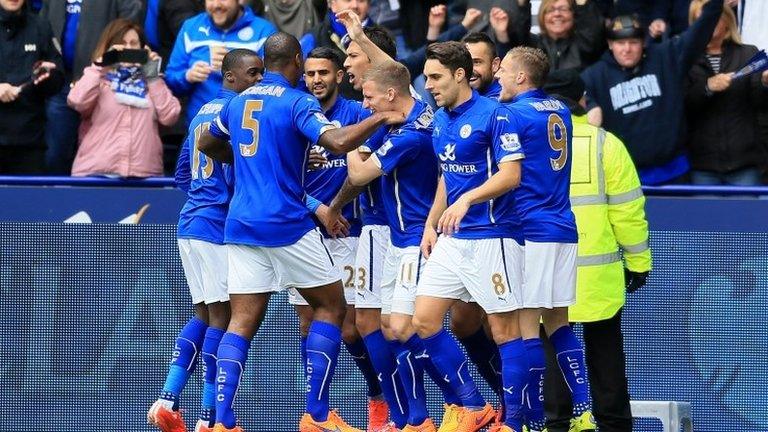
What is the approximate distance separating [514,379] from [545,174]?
4.27 feet

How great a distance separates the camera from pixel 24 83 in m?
14.0

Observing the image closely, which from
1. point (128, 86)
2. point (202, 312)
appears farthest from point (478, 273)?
point (128, 86)

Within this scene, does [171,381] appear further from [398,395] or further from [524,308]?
[524,308]

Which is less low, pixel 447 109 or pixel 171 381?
pixel 447 109

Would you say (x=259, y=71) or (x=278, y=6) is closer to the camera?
(x=259, y=71)

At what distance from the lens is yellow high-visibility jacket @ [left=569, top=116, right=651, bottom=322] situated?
11.4 meters

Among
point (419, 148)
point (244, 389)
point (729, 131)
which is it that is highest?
point (419, 148)

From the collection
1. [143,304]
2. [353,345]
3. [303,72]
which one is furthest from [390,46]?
[143,304]

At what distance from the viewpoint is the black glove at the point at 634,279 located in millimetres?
11578

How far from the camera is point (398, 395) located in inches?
439

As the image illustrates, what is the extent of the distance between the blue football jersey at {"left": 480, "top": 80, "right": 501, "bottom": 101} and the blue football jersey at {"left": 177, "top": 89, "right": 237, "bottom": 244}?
67.0 inches

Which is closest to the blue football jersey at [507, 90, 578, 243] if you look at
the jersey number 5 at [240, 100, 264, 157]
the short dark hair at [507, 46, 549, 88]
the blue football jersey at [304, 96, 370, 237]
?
the short dark hair at [507, 46, 549, 88]

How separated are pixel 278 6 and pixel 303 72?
3.30 metres

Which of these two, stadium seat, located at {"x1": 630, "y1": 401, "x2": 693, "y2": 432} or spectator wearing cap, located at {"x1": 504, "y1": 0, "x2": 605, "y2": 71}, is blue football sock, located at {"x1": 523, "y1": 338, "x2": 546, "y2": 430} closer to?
stadium seat, located at {"x1": 630, "y1": 401, "x2": 693, "y2": 432}
